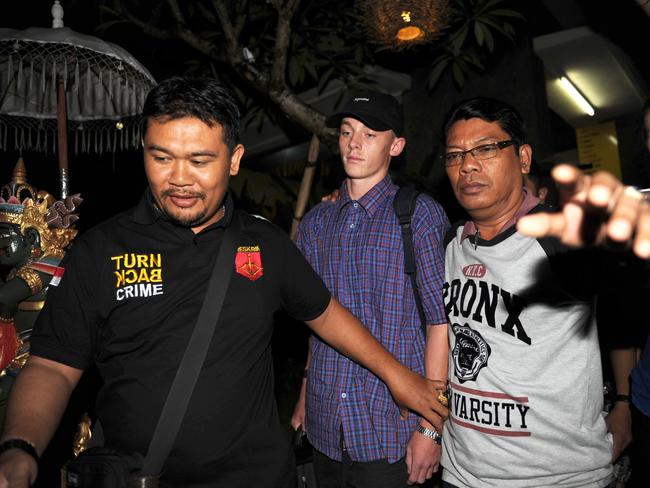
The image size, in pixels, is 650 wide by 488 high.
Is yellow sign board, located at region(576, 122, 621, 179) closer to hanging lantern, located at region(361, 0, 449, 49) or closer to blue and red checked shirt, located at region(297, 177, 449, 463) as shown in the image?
hanging lantern, located at region(361, 0, 449, 49)

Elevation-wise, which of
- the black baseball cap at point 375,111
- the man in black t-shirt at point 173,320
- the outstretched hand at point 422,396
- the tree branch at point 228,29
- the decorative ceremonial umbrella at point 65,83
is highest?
the tree branch at point 228,29

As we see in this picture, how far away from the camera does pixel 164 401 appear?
78.9 inches

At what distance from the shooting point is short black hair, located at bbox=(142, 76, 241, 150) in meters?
2.12

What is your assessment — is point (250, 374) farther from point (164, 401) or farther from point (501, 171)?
point (501, 171)

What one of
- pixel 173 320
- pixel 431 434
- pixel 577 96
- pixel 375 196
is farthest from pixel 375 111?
pixel 577 96

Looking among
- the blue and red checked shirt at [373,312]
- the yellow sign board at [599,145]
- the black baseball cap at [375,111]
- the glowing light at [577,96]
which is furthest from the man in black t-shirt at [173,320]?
the yellow sign board at [599,145]

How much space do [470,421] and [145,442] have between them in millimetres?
1389

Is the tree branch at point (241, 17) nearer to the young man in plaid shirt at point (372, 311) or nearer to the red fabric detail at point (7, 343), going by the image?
the young man in plaid shirt at point (372, 311)

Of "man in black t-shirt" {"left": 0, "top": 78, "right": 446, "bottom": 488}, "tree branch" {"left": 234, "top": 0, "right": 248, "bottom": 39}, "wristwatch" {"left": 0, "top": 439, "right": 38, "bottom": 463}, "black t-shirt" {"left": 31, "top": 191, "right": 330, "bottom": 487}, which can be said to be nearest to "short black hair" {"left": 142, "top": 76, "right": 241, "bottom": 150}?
"man in black t-shirt" {"left": 0, "top": 78, "right": 446, "bottom": 488}

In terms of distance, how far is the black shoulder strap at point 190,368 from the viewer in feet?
6.28

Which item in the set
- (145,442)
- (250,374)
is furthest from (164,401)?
(250,374)

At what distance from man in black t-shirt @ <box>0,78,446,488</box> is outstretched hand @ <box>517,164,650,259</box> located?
1.40m

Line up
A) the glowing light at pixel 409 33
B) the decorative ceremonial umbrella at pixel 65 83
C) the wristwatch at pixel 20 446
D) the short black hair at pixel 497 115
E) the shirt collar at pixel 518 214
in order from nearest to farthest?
the wristwatch at pixel 20 446
the shirt collar at pixel 518 214
the short black hair at pixel 497 115
the decorative ceremonial umbrella at pixel 65 83
the glowing light at pixel 409 33

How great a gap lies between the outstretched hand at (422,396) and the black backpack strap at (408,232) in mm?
306
